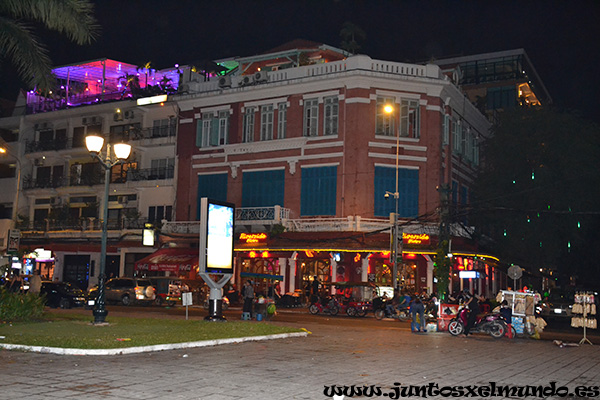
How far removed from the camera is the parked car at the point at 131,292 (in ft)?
121

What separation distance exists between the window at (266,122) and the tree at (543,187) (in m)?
13.8

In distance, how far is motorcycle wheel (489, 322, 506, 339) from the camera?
21250 mm

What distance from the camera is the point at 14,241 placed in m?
30.9

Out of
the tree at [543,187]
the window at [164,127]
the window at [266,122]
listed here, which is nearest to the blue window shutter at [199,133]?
the window at [164,127]

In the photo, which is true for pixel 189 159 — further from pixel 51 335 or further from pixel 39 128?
pixel 51 335

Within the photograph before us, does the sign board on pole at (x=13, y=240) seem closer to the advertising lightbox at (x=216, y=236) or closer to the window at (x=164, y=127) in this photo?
the advertising lightbox at (x=216, y=236)

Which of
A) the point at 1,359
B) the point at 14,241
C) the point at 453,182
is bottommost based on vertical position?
the point at 1,359

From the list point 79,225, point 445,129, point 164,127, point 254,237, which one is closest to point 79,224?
point 79,225

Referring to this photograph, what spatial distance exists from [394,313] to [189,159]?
20.0 metres

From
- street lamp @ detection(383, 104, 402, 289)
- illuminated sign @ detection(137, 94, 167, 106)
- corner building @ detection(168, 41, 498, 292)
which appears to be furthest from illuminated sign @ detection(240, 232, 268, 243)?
illuminated sign @ detection(137, 94, 167, 106)

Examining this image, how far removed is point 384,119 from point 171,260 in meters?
16.6

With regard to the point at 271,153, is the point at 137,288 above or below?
below

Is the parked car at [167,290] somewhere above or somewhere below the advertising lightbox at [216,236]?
below

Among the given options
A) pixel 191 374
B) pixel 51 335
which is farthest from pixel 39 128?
pixel 191 374
